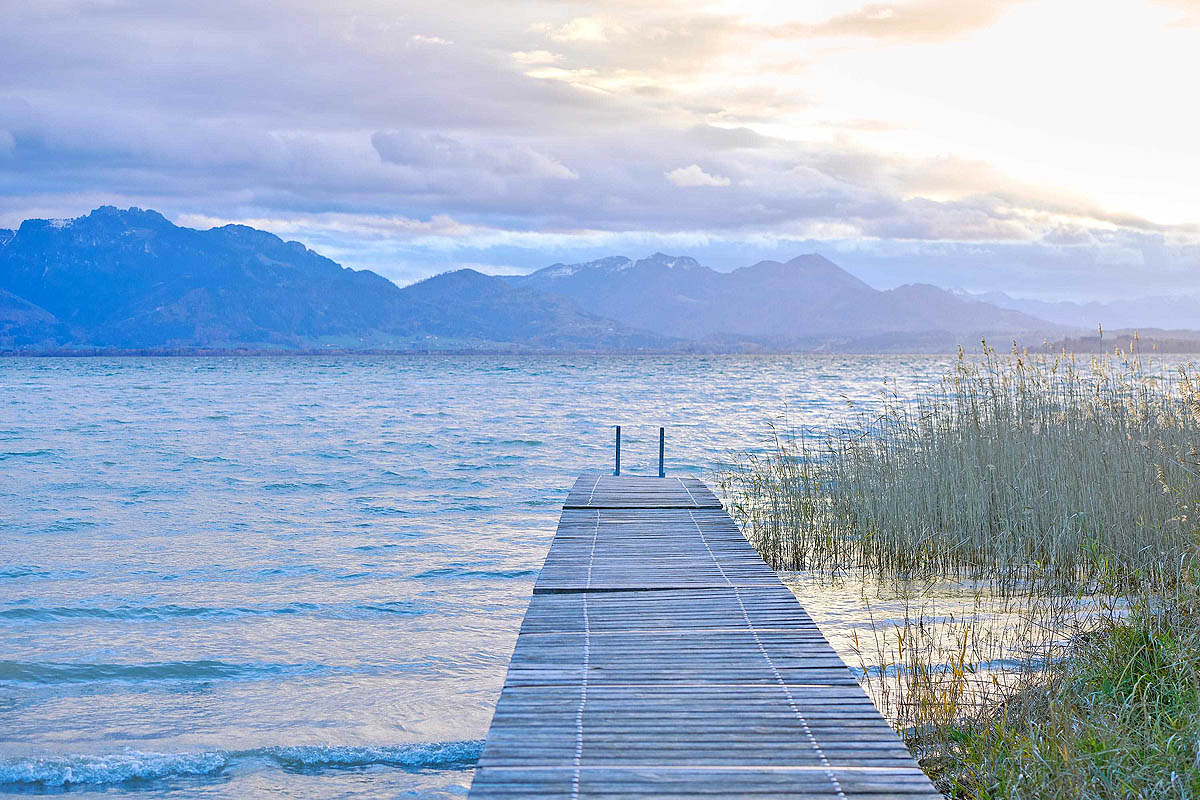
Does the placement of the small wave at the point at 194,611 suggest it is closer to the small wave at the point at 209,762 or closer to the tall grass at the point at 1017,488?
the small wave at the point at 209,762

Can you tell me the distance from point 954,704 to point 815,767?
172 centimetres

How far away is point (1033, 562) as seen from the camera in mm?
8234

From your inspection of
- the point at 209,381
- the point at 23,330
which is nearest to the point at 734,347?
the point at 209,381

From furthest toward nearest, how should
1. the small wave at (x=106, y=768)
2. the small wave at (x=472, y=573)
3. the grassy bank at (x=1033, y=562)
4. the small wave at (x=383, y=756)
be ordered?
1. the small wave at (x=472, y=573)
2. the small wave at (x=383, y=756)
3. the small wave at (x=106, y=768)
4. the grassy bank at (x=1033, y=562)

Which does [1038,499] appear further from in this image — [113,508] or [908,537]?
[113,508]

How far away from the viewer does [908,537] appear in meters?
8.91

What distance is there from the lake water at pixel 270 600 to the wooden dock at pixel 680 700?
115 cm

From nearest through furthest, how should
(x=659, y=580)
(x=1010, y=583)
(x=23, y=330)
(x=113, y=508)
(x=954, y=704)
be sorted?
(x=954, y=704) → (x=659, y=580) → (x=1010, y=583) → (x=113, y=508) → (x=23, y=330)

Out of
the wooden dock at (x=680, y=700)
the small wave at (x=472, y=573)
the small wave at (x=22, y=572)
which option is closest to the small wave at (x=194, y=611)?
the small wave at (x=472, y=573)

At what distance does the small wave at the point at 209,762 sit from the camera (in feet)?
17.7

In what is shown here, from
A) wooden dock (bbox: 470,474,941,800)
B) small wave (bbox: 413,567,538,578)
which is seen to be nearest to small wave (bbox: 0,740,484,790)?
wooden dock (bbox: 470,474,941,800)

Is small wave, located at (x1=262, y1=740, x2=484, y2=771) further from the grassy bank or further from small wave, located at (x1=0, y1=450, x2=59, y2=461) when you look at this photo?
small wave, located at (x1=0, y1=450, x2=59, y2=461)

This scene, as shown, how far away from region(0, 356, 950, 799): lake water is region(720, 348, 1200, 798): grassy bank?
147cm

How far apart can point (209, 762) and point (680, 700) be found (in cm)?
303
